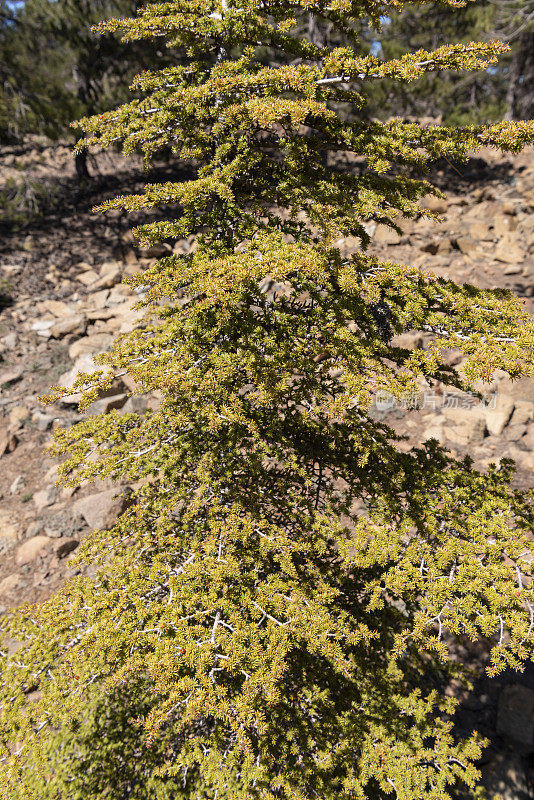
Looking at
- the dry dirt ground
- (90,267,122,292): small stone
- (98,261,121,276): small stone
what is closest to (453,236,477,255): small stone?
the dry dirt ground

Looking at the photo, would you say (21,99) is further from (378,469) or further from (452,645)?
(452,645)

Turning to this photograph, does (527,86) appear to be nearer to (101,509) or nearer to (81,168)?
(81,168)

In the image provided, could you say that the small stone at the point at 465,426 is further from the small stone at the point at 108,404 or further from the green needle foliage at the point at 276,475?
the small stone at the point at 108,404

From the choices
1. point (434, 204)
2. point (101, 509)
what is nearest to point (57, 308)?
point (101, 509)

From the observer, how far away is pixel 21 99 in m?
11.0

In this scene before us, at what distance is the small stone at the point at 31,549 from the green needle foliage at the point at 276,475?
3443mm

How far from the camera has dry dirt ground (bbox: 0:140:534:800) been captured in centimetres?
733

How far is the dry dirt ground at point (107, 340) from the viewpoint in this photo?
24.1 ft

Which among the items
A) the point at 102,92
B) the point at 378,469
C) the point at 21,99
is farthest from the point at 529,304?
the point at 102,92

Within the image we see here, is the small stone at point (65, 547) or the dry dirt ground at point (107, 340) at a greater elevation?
the dry dirt ground at point (107, 340)

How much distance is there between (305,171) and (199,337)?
2.03 meters

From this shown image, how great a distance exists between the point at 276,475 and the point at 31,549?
5.71m

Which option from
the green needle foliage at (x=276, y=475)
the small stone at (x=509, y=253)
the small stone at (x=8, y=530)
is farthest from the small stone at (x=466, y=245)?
the small stone at (x=8, y=530)

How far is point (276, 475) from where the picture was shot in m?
4.83
